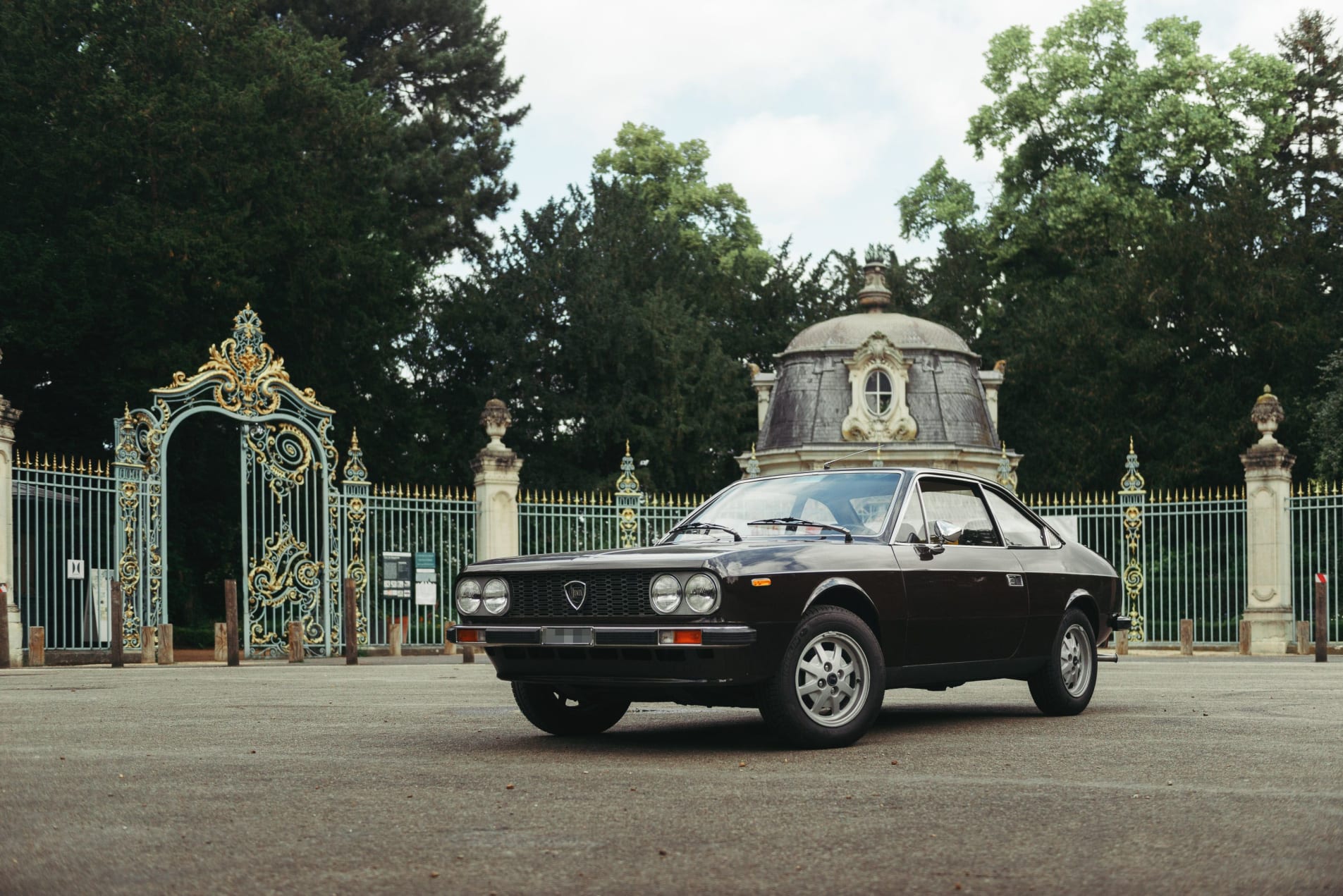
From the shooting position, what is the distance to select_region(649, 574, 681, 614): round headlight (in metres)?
8.02

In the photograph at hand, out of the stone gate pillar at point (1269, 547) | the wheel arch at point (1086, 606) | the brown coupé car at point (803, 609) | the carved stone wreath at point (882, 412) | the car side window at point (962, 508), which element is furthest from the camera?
the carved stone wreath at point (882, 412)

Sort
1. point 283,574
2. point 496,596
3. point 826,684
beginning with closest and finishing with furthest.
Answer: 1. point 826,684
2. point 496,596
3. point 283,574

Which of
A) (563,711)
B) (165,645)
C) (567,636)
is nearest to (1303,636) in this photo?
(165,645)

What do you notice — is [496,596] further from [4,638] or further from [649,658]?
[4,638]

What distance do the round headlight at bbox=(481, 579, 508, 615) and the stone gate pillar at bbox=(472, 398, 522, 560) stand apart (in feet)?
53.9

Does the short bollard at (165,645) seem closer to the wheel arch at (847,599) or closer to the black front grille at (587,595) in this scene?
the black front grille at (587,595)

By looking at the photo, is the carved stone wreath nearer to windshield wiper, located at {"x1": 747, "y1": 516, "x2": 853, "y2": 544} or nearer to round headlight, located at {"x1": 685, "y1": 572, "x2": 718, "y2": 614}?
windshield wiper, located at {"x1": 747, "y1": 516, "x2": 853, "y2": 544}

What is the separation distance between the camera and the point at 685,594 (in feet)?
26.3

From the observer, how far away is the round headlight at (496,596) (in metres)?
8.66

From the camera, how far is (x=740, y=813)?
237 inches

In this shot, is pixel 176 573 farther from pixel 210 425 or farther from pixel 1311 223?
pixel 1311 223

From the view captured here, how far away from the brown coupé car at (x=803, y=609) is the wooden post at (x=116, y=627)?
37.9ft

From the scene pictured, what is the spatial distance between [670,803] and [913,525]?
3.43 m

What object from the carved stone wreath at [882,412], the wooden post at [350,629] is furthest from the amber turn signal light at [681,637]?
the carved stone wreath at [882,412]
